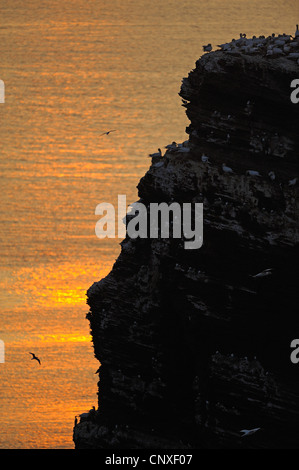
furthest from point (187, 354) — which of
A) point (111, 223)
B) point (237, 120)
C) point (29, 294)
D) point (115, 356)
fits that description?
point (111, 223)

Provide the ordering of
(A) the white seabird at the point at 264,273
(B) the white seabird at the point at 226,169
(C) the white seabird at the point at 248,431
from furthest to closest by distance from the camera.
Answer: (C) the white seabird at the point at 248,431
(B) the white seabird at the point at 226,169
(A) the white seabird at the point at 264,273

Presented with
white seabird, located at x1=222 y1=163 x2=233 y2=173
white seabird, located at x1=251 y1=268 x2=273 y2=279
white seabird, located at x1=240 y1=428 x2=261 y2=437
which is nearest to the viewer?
white seabird, located at x1=251 y1=268 x2=273 y2=279

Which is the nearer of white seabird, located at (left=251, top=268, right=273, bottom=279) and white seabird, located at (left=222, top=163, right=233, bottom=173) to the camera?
white seabird, located at (left=251, top=268, right=273, bottom=279)

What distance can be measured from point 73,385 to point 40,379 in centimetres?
196

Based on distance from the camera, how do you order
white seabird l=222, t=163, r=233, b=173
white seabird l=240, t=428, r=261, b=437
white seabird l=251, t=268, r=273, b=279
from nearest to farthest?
white seabird l=251, t=268, r=273, b=279, white seabird l=222, t=163, r=233, b=173, white seabird l=240, t=428, r=261, b=437

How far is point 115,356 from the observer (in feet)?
187

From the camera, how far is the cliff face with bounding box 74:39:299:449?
5388cm

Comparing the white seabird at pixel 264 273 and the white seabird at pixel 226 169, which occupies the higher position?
the white seabird at pixel 226 169

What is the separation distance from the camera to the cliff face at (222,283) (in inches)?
2121

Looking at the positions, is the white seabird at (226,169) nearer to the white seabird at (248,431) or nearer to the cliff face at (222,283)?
the cliff face at (222,283)

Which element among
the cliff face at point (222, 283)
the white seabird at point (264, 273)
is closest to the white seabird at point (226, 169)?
the cliff face at point (222, 283)

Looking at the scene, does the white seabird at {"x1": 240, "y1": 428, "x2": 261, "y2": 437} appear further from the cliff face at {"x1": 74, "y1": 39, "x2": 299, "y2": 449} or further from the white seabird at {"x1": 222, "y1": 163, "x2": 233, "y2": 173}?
the white seabird at {"x1": 222, "y1": 163, "x2": 233, "y2": 173}

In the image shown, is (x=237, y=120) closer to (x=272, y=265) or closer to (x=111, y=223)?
(x=272, y=265)

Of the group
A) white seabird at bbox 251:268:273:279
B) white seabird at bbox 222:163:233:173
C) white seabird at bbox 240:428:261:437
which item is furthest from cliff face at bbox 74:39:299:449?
white seabird at bbox 240:428:261:437
